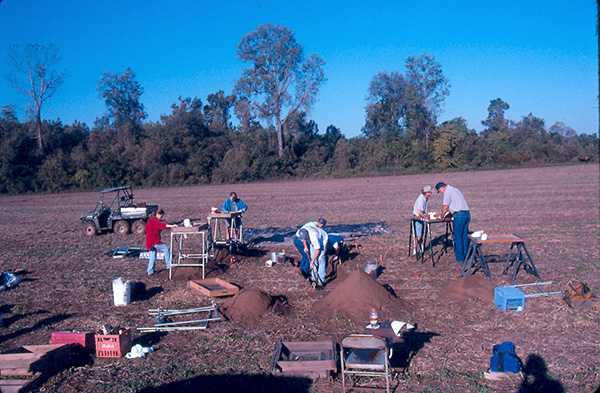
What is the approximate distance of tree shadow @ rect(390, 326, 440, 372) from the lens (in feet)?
17.8

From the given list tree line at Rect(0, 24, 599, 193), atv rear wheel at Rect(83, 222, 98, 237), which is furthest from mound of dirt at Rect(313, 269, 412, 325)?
tree line at Rect(0, 24, 599, 193)

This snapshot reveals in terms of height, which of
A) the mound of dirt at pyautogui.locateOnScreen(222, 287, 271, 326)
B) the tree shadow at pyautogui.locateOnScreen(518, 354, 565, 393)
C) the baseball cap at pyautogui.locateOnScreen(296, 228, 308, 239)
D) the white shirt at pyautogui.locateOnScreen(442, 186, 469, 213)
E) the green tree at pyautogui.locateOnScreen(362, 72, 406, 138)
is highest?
the green tree at pyautogui.locateOnScreen(362, 72, 406, 138)

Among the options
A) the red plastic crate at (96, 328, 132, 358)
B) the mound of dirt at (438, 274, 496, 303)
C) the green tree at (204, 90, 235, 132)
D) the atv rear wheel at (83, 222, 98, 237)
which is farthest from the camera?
the green tree at (204, 90, 235, 132)

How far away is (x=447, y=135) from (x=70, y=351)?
172 feet

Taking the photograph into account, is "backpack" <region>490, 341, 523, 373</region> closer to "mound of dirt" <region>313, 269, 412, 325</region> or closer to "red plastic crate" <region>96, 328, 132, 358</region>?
"mound of dirt" <region>313, 269, 412, 325</region>

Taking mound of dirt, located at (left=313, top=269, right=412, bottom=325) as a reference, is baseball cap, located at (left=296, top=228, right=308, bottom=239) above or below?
above

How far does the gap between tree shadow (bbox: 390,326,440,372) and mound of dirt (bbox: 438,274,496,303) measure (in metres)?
1.69

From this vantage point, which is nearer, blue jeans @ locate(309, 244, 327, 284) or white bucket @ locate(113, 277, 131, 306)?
white bucket @ locate(113, 277, 131, 306)

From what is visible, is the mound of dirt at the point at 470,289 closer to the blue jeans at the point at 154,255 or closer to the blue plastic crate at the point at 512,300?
the blue plastic crate at the point at 512,300

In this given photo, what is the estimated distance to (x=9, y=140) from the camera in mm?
44969

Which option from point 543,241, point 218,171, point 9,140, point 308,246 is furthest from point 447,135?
point 9,140

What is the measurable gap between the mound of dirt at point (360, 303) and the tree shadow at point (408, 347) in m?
0.67

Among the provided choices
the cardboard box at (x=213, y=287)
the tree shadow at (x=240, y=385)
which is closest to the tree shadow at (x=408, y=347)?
the tree shadow at (x=240, y=385)

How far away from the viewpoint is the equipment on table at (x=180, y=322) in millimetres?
6695
